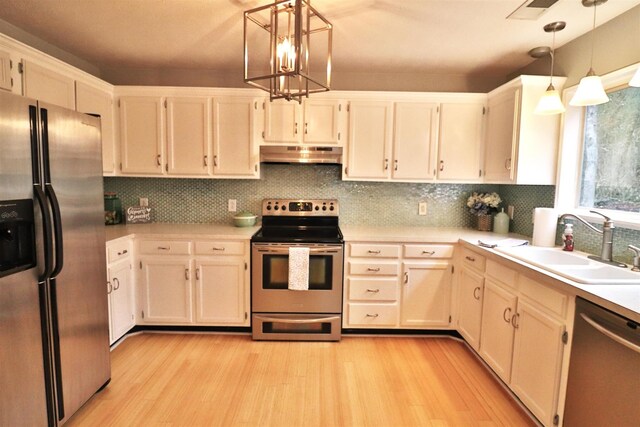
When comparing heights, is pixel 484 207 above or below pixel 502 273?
above

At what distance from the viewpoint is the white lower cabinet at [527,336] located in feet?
5.50

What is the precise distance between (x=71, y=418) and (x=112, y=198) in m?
1.97

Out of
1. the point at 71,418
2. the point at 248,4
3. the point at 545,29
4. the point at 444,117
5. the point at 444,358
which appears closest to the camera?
the point at 71,418

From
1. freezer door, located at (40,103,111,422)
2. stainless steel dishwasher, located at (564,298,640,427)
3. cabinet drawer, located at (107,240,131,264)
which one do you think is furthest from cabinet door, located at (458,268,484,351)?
cabinet drawer, located at (107,240,131,264)

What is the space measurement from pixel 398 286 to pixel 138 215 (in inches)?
99.5

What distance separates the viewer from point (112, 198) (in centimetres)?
323

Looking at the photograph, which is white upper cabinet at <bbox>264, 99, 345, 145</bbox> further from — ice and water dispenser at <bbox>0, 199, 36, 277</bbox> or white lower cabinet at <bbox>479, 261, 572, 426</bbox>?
ice and water dispenser at <bbox>0, 199, 36, 277</bbox>

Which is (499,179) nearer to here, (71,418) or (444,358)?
(444,358)

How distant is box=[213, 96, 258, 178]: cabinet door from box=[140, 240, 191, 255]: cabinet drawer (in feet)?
2.34

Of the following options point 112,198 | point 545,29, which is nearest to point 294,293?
point 112,198

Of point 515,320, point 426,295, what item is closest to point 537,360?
point 515,320

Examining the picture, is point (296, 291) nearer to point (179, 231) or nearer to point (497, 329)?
point (179, 231)

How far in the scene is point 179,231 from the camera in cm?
291

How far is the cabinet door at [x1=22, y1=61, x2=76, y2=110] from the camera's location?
2.08 m
